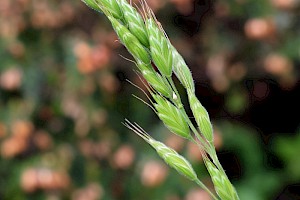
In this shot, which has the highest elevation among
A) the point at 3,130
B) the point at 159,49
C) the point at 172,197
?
the point at 159,49

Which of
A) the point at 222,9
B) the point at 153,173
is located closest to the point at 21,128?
the point at 153,173

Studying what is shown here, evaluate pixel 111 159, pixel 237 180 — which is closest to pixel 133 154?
pixel 111 159

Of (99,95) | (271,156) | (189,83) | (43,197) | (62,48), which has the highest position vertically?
(189,83)

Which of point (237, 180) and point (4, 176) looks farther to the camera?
point (237, 180)

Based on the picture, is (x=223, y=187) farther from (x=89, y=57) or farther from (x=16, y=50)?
(x=16, y=50)

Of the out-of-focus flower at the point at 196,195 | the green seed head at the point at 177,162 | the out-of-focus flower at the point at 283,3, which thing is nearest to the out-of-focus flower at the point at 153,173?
the out-of-focus flower at the point at 196,195

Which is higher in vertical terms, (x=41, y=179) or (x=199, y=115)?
(x=199, y=115)

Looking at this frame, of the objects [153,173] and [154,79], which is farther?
[153,173]

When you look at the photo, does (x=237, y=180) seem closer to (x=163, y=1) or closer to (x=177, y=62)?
(x=163, y=1)
